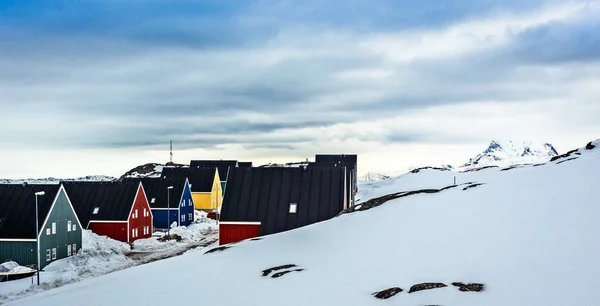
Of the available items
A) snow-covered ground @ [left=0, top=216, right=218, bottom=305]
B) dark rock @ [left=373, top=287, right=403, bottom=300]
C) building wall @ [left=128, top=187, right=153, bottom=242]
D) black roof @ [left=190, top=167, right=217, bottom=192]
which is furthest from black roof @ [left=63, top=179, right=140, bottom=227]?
dark rock @ [left=373, top=287, right=403, bottom=300]

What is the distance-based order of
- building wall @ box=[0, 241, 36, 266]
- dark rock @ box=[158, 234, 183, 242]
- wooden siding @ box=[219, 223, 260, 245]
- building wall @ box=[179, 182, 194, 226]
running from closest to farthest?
wooden siding @ box=[219, 223, 260, 245] → building wall @ box=[0, 241, 36, 266] → dark rock @ box=[158, 234, 183, 242] → building wall @ box=[179, 182, 194, 226]

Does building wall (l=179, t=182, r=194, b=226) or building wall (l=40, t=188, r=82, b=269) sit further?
building wall (l=179, t=182, r=194, b=226)

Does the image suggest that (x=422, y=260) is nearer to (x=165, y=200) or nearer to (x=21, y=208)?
(x=21, y=208)

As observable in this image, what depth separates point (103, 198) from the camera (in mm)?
58312

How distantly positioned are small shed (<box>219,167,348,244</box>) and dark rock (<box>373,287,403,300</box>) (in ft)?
70.1

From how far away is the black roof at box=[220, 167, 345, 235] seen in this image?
36594mm

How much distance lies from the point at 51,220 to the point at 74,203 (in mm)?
15680

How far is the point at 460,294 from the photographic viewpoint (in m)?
13.4

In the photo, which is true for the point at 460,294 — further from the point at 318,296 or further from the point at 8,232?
the point at 8,232

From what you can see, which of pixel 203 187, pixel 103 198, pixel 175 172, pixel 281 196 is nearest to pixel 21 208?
pixel 103 198

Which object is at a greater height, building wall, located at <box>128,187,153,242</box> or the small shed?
the small shed

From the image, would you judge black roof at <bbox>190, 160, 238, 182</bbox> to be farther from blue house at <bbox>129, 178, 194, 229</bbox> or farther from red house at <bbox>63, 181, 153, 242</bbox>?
red house at <bbox>63, 181, 153, 242</bbox>

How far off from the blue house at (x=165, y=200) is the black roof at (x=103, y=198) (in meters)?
9.36

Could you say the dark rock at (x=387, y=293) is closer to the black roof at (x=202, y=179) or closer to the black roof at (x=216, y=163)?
the black roof at (x=202, y=179)
